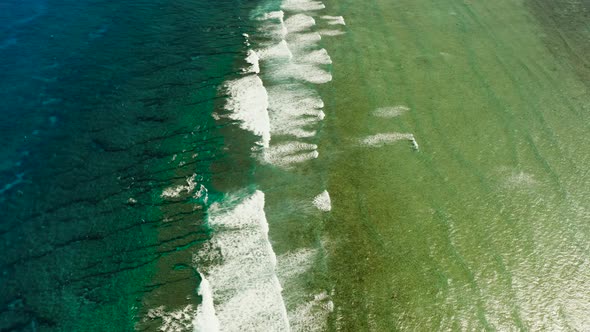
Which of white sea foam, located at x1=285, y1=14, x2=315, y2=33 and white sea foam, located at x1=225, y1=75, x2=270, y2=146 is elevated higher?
white sea foam, located at x1=285, y1=14, x2=315, y2=33

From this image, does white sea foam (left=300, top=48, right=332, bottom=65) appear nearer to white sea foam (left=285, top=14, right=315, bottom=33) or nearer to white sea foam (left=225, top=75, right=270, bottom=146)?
white sea foam (left=285, top=14, right=315, bottom=33)

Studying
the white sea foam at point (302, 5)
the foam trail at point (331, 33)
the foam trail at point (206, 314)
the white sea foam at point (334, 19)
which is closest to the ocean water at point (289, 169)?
the foam trail at point (206, 314)

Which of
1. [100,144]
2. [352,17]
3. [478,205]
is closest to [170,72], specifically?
[100,144]

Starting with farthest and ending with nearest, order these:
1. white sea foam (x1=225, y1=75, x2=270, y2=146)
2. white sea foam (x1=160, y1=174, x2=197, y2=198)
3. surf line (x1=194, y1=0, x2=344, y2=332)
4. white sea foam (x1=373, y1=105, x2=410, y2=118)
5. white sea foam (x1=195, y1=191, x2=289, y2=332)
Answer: white sea foam (x1=373, y1=105, x2=410, y2=118), white sea foam (x1=225, y1=75, x2=270, y2=146), white sea foam (x1=160, y1=174, x2=197, y2=198), surf line (x1=194, y1=0, x2=344, y2=332), white sea foam (x1=195, y1=191, x2=289, y2=332)

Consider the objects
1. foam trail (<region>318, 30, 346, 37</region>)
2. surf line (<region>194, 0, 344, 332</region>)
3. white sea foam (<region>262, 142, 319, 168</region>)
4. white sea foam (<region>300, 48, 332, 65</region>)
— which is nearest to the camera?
surf line (<region>194, 0, 344, 332</region>)

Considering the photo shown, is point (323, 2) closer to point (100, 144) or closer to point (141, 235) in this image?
point (100, 144)

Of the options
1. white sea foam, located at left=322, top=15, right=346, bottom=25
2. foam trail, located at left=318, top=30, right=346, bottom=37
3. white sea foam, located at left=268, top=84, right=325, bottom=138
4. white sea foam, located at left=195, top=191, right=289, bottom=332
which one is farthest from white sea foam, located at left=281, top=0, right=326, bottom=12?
white sea foam, located at left=195, top=191, right=289, bottom=332

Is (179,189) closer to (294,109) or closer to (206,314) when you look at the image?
(206,314)
